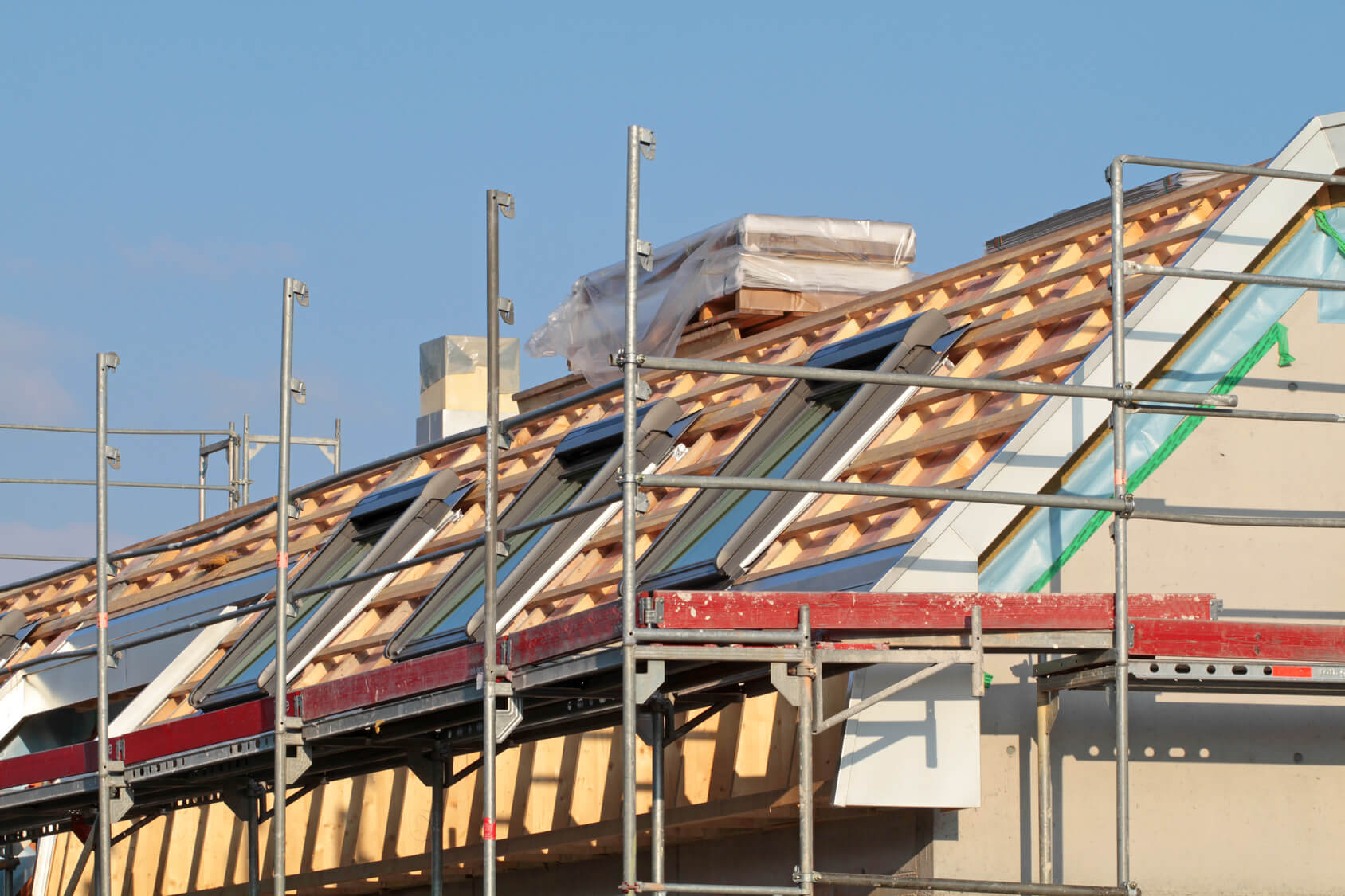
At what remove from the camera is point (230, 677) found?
14547 millimetres

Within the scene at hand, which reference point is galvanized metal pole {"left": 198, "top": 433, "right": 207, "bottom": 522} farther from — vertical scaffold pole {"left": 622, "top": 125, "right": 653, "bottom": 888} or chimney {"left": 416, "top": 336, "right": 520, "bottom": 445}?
vertical scaffold pole {"left": 622, "top": 125, "right": 653, "bottom": 888}

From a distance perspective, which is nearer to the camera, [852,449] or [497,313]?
[497,313]

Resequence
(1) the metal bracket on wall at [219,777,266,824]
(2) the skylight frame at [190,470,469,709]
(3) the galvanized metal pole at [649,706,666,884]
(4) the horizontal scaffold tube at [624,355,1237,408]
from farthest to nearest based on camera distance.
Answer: (2) the skylight frame at [190,470,469,709] < (1) the metal bracket on wall at [219,777,266,824] < (4) the horizontal scaffold tube at [624,355,1237,408] < (3) the galvanized metal pole at [649,706,666,884]

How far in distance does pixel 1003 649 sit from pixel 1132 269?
208 centimetres

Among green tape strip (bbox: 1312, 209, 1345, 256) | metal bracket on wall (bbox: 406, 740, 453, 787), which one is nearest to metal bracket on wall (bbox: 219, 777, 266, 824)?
metal bracket on wall (bbox: 406, 740, 453, 787)

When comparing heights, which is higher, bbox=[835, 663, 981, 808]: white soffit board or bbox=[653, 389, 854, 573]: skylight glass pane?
bbox=[653, 389, 854, 573]: skylight glass pane

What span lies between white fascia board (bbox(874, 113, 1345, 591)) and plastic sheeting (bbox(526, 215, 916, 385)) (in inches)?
209

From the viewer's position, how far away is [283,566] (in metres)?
11.8

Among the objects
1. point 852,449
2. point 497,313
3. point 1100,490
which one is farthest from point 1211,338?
point 497,313

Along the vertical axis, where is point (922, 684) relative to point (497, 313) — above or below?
below

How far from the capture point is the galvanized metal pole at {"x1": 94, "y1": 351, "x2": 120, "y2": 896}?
1243 centimetres

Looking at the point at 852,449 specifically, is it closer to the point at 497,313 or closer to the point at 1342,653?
the point at 497,313

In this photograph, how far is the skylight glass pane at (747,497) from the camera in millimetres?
11406

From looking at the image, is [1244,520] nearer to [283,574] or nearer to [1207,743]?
[1207,743]
